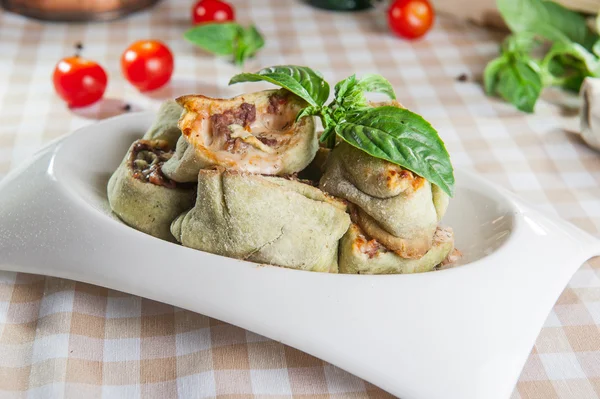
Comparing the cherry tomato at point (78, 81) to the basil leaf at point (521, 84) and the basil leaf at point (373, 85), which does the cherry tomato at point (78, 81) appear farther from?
the basil leaf at point (521, 84)

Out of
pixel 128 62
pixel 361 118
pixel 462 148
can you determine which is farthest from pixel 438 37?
pixel 361 118

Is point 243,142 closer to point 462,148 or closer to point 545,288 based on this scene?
point 545,288

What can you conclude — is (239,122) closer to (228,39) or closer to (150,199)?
(150,199)

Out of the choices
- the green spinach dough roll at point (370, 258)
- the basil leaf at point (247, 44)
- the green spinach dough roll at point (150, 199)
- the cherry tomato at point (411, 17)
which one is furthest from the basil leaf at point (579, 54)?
the green spinach dough roll at point (150, 199)

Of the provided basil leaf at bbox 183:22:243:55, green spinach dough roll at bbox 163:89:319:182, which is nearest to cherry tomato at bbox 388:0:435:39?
basil leaf at bbox 183:22:243:55

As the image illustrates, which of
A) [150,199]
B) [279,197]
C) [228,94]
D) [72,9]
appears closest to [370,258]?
[279,197]

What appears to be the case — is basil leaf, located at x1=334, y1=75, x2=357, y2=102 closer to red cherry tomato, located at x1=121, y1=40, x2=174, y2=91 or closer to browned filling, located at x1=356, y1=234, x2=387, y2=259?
browned filling, located at x1=356, y1=234, x2=387, y2=259

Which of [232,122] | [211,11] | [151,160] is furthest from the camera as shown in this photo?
[211,11]
